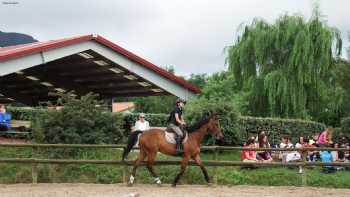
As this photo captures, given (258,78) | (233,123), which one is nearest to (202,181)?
(233,123)

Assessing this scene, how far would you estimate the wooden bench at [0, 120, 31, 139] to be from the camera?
63.6 ft

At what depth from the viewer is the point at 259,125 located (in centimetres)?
2327

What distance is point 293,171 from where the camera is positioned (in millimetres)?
15867

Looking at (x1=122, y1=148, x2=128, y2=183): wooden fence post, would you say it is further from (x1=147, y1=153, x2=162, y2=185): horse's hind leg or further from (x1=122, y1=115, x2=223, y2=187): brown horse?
(x1=147, y1=153, x2=162, y2=185): horse's hind leg

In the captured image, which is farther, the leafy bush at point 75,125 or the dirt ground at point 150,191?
the leafy bush at point 75,125

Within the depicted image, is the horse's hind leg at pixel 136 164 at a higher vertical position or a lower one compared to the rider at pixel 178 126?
lower

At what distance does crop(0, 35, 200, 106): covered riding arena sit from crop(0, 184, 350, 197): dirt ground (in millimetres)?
5808

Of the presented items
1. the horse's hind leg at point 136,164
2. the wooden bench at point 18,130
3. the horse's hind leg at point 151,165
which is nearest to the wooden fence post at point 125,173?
the horse's hind leg at point 136,164

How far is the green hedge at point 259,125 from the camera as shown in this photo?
21969 mm

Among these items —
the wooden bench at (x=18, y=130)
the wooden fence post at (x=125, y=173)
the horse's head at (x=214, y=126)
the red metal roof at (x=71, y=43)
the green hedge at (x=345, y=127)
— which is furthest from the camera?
the green hedge at (x=345, y=127)

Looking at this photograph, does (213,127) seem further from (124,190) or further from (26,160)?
(26,160)

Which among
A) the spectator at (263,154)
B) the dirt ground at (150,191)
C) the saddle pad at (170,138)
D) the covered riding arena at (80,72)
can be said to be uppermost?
the covered riding arena at (80,72)

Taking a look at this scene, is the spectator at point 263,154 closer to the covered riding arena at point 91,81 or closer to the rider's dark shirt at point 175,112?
the covered riding arena at point 91,81

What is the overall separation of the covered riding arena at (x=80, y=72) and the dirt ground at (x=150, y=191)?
5808mm
